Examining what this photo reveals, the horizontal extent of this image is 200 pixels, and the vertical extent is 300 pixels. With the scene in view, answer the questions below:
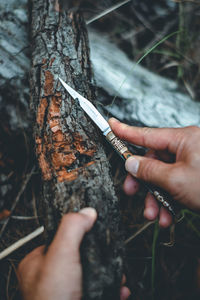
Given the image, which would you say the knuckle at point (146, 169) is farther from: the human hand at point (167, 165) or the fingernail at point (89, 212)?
the fingernail at point (89, 212)

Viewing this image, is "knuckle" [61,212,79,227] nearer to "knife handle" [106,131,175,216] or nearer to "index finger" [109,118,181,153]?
"knife handle" [106,131,175,216]

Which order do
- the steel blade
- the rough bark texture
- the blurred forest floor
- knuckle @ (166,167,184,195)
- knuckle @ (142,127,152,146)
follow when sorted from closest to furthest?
the rough bark texture
knuckle @ (166,167,184,195)
the steel blade
knuckle @ (142,127,152,146)
the blurred forest floor

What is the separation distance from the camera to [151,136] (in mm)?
1384

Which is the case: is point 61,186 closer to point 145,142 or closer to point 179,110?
point 145,142

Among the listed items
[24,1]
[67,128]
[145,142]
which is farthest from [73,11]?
[145,142]

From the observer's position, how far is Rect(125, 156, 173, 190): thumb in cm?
112

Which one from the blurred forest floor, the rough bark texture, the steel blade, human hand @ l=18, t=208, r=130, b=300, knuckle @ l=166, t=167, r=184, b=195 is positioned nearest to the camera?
human hand @ l=18, t=208, r=130, b=300

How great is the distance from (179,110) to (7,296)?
2.43 metres

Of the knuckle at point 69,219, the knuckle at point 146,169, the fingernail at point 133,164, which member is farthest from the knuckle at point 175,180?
the knuckle at point 69,219

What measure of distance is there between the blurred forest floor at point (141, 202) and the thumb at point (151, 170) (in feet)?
1.79

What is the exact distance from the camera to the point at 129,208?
188 centimetres

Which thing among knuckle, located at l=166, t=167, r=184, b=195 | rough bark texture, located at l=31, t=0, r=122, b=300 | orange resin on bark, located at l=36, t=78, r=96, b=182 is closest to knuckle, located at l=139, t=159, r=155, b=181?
knuckle, located at l=166, t=167, r=184, b=195

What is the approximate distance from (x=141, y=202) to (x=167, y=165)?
0.88 meters

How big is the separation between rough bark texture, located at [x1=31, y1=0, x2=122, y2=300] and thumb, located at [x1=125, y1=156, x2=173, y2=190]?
0.20m
